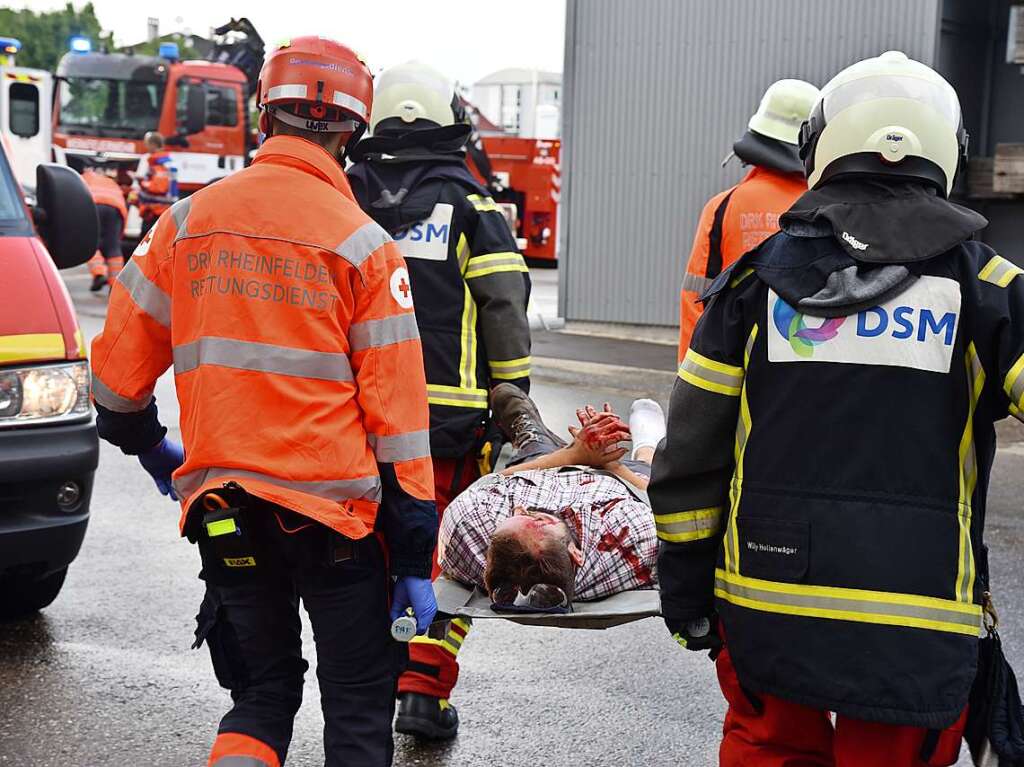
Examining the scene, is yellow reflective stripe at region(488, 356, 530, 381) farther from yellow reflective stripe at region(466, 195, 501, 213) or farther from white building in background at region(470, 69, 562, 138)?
white building in background at region(470, 69, 562, 138)

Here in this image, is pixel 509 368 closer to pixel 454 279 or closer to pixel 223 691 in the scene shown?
pixel 454 279

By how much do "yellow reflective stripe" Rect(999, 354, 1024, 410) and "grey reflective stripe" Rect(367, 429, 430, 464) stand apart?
1.26 meters

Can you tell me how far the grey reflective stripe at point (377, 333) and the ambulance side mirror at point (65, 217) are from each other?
2783mm

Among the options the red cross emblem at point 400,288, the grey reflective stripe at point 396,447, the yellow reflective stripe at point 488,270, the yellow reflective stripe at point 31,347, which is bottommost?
the yellow reflective stripe at point 31,347

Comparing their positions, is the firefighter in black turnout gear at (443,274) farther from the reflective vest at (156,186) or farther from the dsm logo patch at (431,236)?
the reflective vest at (156,186)

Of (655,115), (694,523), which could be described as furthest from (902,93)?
(655,115)

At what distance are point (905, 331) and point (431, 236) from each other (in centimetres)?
207

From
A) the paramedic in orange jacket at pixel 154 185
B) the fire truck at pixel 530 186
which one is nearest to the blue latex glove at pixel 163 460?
the paramedic in orange jacket at pixel 154 185

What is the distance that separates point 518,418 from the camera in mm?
4516

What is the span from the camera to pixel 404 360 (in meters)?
3.07

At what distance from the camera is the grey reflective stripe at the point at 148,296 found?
10.4 feet

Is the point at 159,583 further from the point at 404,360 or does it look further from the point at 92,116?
the point at 92,116

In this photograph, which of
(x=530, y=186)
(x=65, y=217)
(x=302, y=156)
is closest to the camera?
(x=302, y=156)

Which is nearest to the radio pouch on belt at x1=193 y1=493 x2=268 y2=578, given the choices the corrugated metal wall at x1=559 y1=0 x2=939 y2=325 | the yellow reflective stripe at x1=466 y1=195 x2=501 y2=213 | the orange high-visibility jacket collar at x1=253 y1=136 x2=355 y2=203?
the orange high-visibility jacket collar at x1=253 y1=136 x2=355 y2=203
